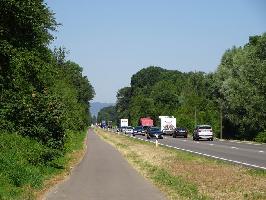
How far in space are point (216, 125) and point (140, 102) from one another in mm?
70138

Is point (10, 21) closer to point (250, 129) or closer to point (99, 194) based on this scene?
point (99, 194)

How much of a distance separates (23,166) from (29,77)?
29.8 ft

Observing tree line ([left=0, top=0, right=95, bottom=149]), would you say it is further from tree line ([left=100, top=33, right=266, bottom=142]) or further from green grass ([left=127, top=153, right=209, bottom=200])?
tree line ([left=100, top=33, right=266, bottom=142])

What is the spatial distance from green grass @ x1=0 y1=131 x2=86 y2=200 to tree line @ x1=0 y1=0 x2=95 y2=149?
1029 millimetres

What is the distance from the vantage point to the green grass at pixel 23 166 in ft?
46.4

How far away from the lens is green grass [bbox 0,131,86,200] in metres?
14.2

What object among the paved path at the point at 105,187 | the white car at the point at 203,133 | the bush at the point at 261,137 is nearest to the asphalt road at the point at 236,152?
the paved path at the point at 105,187

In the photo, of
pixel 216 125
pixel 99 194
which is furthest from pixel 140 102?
pixel 99 194

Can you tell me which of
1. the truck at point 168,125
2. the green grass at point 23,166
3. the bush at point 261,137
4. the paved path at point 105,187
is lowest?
the paved path at point 105,187

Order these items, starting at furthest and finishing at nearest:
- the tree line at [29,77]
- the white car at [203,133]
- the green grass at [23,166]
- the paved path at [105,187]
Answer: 1. the white car at [203,133]
2. the tree line at [29,77]
3. the green grass at [23,166]
4. the paved path at [105,187]

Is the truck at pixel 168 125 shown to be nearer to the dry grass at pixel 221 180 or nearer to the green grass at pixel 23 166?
the dry grass at pixel 221 180

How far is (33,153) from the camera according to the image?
19.3 meters

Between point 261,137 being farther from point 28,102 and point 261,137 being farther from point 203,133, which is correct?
point 28,102

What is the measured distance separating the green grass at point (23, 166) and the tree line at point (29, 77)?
3.38ft
